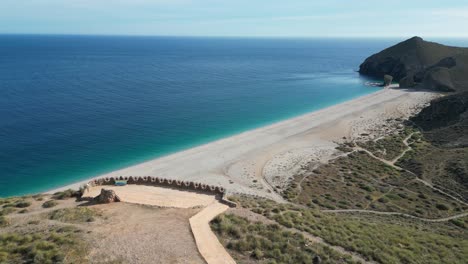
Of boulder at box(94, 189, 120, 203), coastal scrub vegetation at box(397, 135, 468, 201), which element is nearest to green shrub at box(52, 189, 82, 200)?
boulder at box(94, 189, 120, 203)

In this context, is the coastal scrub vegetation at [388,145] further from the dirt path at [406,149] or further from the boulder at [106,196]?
the boulder at [106,196]

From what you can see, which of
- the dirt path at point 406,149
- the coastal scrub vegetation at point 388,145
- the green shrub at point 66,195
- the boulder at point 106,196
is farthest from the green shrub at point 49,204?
the coastal scrub vegetation at point 388,145

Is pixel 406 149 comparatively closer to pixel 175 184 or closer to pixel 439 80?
pixel 175 184

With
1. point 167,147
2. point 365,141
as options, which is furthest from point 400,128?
point 167,147

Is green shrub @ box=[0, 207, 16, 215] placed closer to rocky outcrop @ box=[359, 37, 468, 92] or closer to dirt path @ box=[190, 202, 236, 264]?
dirt path @ box=[190, 202, 236, 264]

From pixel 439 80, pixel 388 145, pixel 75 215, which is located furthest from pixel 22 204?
pixel 439 80

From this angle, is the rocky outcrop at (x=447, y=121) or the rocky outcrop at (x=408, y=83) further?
the rocky outcrop at (x=408, y=83)
